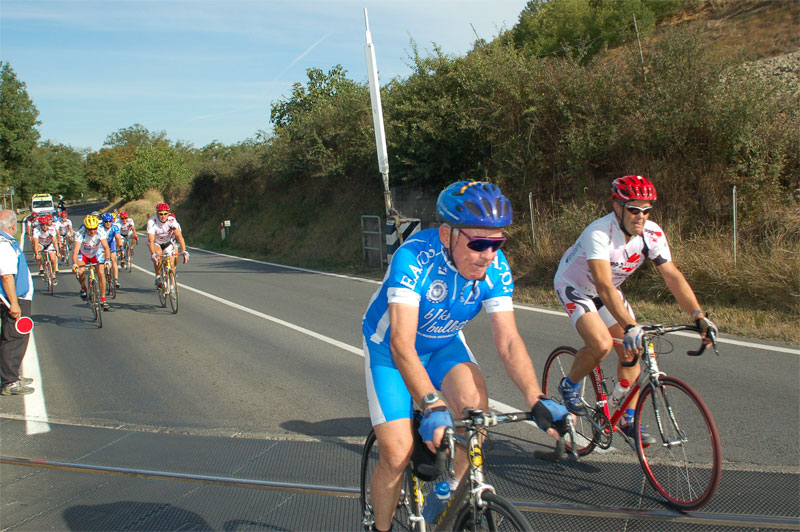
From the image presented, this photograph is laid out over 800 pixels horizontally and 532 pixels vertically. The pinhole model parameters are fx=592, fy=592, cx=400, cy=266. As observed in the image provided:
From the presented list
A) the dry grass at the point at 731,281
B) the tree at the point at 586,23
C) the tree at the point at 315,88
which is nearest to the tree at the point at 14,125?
the tree at the point at 315,88

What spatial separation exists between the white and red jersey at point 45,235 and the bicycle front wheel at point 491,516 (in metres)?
18.2

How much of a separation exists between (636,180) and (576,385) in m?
1.55

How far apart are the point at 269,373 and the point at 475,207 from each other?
5385mm

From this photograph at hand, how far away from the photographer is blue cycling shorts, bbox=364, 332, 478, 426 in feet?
8.96

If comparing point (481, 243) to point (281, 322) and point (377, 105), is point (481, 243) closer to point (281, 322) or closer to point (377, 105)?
point (281, 322)

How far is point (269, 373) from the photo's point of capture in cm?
741

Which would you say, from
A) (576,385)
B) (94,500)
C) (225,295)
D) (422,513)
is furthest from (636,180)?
(225,295)

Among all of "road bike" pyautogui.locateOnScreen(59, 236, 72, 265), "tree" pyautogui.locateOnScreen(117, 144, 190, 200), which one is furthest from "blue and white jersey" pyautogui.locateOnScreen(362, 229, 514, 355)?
"tree" pyautogui.locateOnScreen(117, 144, 190, 200)

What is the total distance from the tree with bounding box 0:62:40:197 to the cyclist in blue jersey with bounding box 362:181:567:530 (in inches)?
3119

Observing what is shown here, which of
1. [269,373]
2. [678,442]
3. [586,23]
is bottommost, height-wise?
[269,373]

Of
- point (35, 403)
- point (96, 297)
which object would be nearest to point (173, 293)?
point (96, 297)

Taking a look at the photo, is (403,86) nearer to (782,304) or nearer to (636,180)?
(782,304)

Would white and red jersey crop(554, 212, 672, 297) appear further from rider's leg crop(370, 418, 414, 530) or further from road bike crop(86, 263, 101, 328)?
road bike crop(86, 263, 101, 328)

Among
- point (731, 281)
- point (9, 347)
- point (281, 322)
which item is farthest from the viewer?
point (281, 322)
